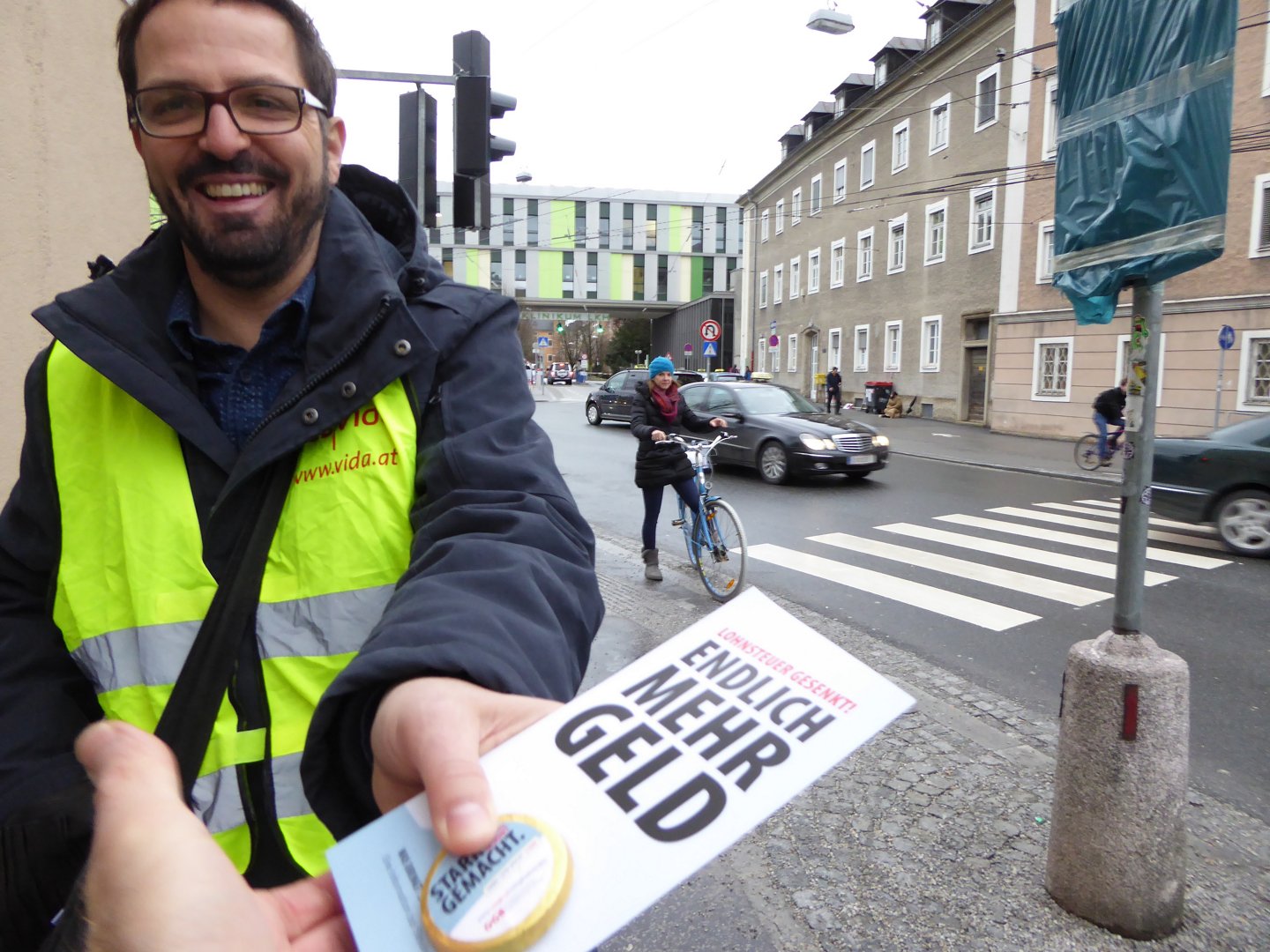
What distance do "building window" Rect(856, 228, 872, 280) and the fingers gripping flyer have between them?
105 ft

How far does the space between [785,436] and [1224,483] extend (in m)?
5.80

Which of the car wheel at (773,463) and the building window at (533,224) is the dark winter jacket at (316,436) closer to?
the car wheel at (773,463)

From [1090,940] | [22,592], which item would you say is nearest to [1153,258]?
[1090,940]

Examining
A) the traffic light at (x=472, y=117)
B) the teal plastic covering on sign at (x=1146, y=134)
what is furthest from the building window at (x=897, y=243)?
the teal plastic covering on sign at (x=1146, y=134)

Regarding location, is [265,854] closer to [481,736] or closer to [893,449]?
[481,736]

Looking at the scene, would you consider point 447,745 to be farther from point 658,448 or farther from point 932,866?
point 658,448

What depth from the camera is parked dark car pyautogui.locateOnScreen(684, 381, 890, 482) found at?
12.8 metres

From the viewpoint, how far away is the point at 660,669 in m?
0.92

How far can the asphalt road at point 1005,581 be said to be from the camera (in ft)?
16.2

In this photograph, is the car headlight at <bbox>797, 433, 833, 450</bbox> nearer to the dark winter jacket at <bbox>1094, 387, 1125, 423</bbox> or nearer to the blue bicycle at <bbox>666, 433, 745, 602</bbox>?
the dark winter jacket at <bbox>1094, 387, 1125, 423</bbox>

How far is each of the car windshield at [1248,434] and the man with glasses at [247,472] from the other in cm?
974

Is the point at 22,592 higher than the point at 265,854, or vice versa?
the point at 22,592

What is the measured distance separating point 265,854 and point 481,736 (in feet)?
1.87

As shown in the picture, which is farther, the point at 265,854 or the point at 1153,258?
the point at 1153,258
